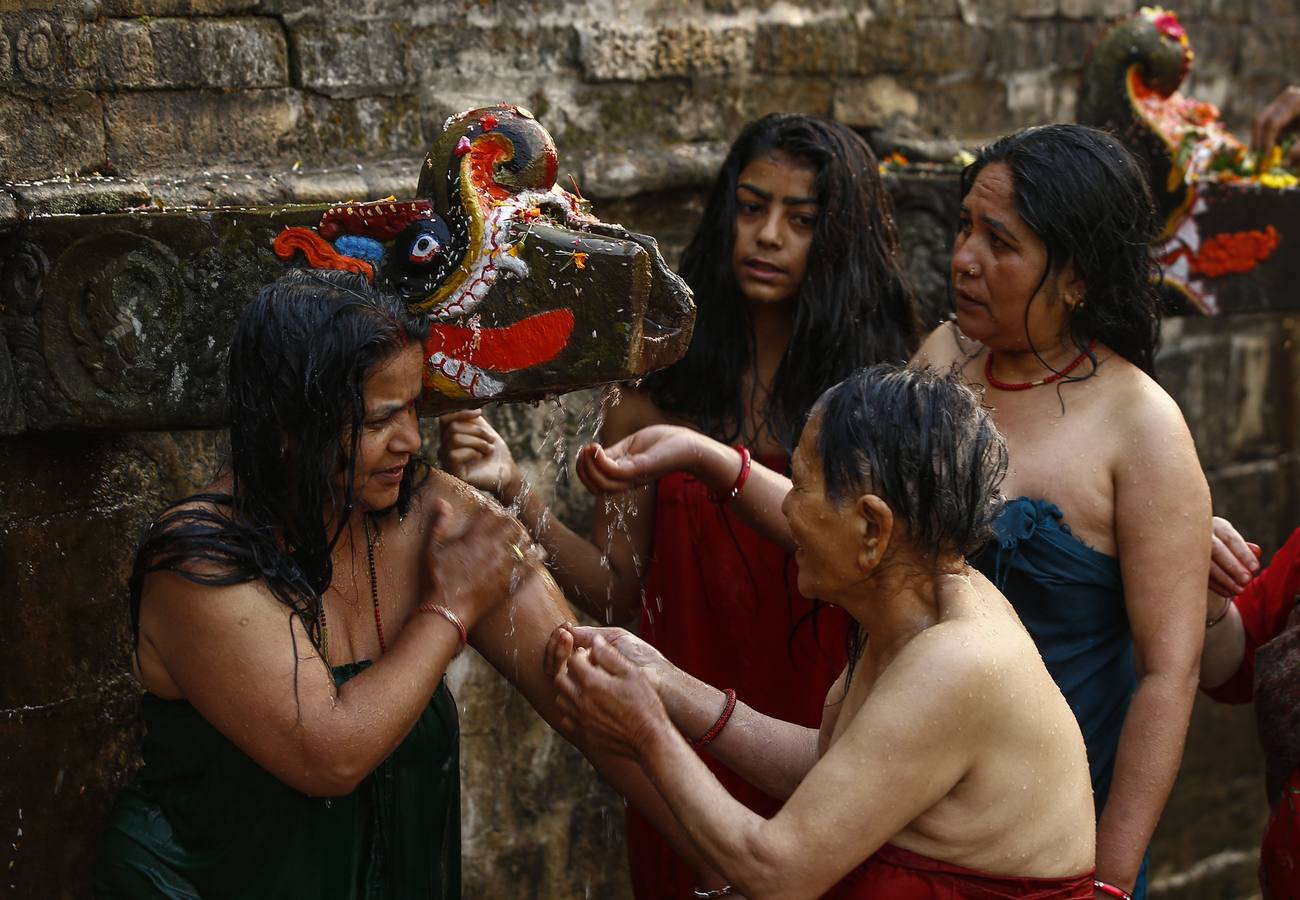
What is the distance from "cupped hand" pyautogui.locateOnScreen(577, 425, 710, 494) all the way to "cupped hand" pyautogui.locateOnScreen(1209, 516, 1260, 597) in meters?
1.06

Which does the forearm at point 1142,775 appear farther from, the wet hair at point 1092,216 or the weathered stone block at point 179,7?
the weathered stone block at point 179,7

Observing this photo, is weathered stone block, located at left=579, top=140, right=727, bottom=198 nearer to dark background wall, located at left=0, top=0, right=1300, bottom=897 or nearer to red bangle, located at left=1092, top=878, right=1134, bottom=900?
dark background wall, located at left=0, top=0, right=1300, bottom=897

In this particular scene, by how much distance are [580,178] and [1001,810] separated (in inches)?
91.0

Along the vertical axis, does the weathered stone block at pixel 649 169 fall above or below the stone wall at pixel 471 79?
below

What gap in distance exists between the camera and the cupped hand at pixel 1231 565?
3.15 metres

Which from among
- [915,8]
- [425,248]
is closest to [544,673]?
[425,248]

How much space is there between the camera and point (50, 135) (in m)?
3.21

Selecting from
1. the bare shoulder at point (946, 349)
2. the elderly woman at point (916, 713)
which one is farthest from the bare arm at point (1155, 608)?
the elderly woman at point (916, 713)

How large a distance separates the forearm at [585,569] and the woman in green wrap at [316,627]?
539mm

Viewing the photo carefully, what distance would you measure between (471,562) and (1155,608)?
4.21 ft

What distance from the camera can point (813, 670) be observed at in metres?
3.51

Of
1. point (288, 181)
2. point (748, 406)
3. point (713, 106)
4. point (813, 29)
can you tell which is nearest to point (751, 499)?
point (748, 406)

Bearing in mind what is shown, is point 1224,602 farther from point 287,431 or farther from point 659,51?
point 659,51

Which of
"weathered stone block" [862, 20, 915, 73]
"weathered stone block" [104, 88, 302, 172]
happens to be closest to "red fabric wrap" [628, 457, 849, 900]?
"weathered stone block" [104, 88, 302, 172]
